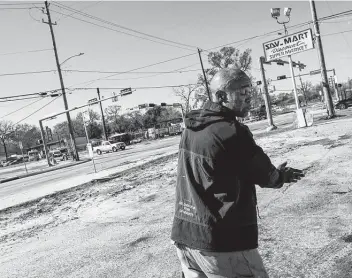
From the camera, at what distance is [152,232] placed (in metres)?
5.23

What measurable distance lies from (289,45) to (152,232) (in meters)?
19.2

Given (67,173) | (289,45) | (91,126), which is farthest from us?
(91,126)

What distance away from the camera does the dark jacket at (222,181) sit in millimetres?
1716

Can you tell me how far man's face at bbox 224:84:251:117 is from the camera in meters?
1.92

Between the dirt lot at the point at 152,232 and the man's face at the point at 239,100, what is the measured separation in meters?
2.14

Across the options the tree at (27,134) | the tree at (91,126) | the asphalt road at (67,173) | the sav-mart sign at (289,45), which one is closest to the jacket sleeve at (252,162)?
the asphalt road at (67,173)

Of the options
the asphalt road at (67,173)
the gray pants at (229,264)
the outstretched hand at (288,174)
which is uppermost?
the outstretched hand at (288,174)

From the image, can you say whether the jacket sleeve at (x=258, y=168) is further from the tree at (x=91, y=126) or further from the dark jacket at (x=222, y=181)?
the tree at (x=91, y=126)

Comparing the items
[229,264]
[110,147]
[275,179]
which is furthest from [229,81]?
[110,147]

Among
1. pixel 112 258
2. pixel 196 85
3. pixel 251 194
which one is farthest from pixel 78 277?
pixel 196 85

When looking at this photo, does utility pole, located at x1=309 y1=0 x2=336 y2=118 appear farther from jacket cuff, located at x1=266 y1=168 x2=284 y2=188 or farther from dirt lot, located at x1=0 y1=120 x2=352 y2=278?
jacket cuff, located at x1=266 y1=168 x2=284 y2=188

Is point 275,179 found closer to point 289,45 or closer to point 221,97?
point 221,97

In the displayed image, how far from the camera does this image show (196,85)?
6788 centimetres

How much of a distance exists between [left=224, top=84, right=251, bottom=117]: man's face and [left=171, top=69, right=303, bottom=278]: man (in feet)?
0.10
